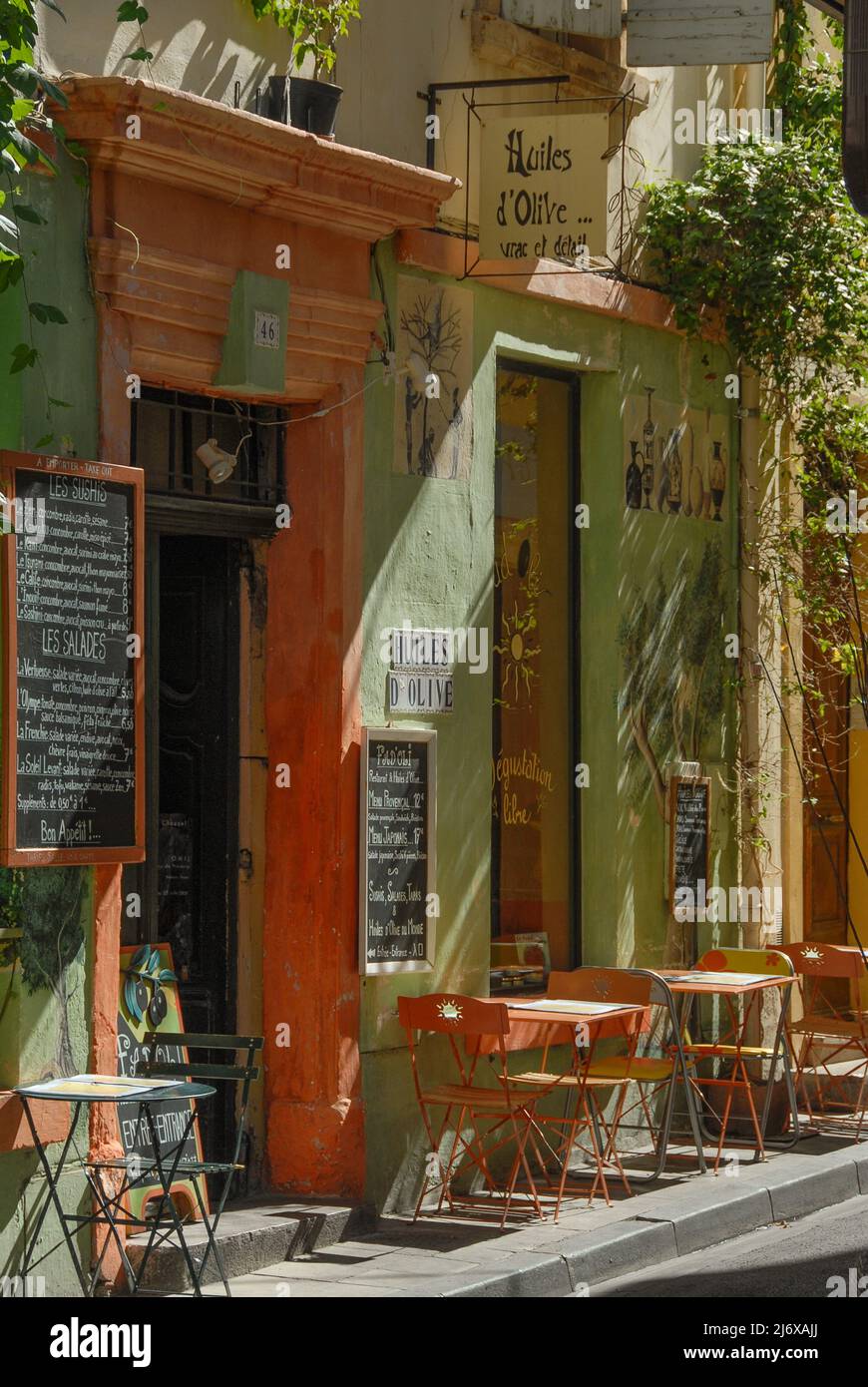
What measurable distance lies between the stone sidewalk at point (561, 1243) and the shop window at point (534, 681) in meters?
1.46

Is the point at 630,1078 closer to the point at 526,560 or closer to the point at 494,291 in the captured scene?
the point at 526,560

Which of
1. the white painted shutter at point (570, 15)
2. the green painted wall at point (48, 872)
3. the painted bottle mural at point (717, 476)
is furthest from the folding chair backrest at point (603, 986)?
the white painted shutter at point (570, 15)

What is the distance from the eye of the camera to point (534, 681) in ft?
34.9

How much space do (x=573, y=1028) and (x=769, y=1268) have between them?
172 centimetres

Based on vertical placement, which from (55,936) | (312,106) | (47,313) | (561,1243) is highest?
(312,106)

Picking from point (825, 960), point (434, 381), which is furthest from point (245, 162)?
point (825, 960)

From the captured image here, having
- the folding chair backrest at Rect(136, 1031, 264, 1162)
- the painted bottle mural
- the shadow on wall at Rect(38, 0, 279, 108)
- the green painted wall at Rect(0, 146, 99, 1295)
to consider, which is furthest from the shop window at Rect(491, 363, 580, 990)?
the green painted wall at Rect(0, 146, 99, 1295)

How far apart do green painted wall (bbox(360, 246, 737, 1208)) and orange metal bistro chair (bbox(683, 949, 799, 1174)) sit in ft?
1.51

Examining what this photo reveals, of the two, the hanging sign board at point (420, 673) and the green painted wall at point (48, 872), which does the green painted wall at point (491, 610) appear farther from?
the green painted wall at point (48, 872)

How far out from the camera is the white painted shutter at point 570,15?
9.97 metres

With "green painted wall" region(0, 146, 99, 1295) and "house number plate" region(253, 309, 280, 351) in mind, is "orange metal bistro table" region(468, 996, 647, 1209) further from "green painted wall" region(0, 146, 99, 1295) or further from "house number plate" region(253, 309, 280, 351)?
"house number plate" region(253, 309, 280, 351)

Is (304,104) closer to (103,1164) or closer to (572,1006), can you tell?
(572,1006)

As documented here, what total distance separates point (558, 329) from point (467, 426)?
3.34 ft

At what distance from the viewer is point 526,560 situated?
10.6 meters
